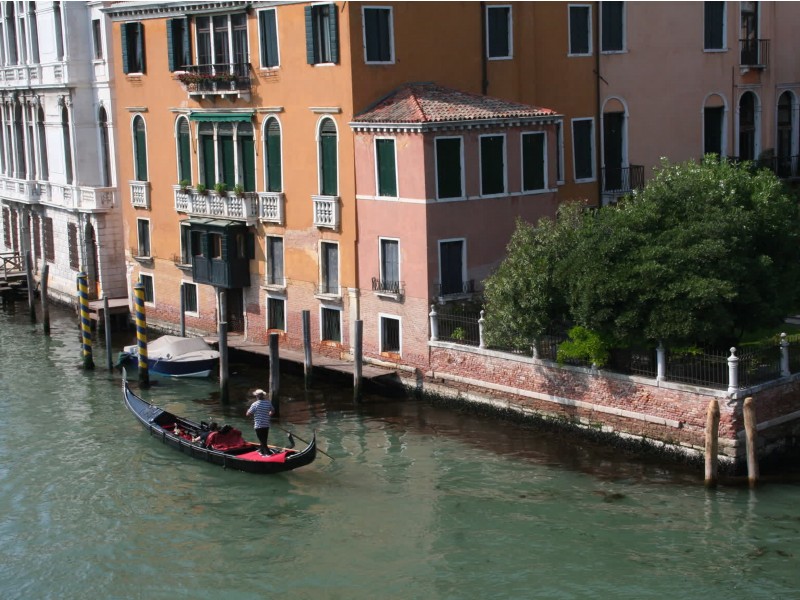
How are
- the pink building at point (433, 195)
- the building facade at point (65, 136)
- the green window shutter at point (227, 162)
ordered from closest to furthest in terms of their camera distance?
the pink building at point (433, 195) → the green window shutter at point (227, 162) → the building facade at point (65, 136)

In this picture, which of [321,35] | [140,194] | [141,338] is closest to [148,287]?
[140,194]

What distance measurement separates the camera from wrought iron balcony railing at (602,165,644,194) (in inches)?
1146

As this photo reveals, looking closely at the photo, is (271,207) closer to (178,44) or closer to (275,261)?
(275,261)

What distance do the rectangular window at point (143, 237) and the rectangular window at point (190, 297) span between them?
79.9 inches

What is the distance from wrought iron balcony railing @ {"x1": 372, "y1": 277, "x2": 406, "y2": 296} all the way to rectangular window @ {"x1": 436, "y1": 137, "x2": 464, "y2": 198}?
77.3 inches

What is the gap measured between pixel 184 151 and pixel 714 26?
12.9m

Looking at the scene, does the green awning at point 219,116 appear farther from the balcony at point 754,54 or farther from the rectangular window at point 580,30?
the balcony at point 754,54

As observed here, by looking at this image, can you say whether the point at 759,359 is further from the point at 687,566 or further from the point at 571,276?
the point at 687,566

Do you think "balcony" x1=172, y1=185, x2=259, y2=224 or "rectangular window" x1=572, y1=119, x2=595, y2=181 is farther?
"rectangular window" x1=572, y1=119, x2=595, y2=181

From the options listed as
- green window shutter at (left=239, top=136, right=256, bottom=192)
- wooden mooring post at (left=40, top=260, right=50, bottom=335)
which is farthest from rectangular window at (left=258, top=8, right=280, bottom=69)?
wooden mooring post at (left=40, top=260, right=50, bottom=335)

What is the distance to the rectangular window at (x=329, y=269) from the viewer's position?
2622 centimetres

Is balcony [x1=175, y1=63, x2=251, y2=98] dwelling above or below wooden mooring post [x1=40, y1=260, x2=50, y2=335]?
above

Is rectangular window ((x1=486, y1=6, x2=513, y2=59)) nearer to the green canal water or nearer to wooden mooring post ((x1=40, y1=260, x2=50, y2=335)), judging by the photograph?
the green canal water

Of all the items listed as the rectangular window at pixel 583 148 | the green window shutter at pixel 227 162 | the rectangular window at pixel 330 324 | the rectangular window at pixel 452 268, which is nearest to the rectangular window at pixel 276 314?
the rectangular window at pixel 330 324
